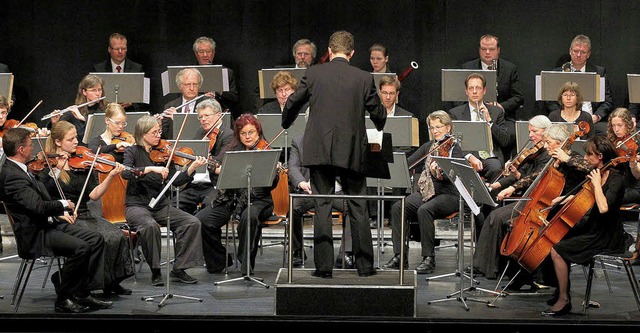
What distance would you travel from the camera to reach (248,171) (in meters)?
7.09

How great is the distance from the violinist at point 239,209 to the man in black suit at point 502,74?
285cm

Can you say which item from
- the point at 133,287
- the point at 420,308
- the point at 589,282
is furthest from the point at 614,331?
the point at 133,287

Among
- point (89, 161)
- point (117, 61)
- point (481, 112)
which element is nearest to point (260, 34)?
point (117, 61)

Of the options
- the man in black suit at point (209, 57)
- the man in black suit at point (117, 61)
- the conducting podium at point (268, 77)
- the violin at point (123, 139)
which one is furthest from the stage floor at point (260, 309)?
the man in black suit at point (117, 61)

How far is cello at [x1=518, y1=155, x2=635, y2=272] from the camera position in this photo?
625cm

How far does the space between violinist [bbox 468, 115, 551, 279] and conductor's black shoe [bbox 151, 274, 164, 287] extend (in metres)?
2.17

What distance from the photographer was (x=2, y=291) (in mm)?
6992

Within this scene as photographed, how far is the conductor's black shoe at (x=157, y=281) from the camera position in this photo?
23.6 feet

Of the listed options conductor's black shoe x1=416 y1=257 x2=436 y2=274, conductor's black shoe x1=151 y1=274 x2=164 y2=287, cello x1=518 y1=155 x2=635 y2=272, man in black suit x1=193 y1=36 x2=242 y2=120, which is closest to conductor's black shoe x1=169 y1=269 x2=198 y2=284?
conductor's black shoe x1=151 y1=274 x2=164 y2=287

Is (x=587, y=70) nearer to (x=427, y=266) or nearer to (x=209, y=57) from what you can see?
(x=427, y=266)

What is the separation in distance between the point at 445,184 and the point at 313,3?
3.42m

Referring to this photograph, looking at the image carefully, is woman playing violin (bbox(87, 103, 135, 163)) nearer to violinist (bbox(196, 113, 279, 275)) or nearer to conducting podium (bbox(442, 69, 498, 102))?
violinist (bbox(196, 113, 279, 275))

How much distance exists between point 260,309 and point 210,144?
185cm

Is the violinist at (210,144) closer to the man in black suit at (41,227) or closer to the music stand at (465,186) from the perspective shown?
the man in black suit at (41,227)
